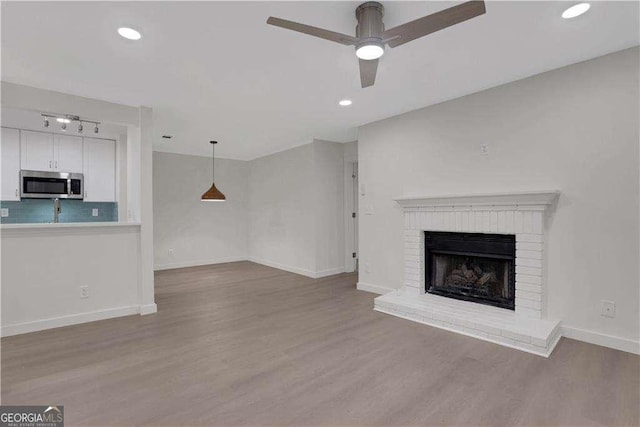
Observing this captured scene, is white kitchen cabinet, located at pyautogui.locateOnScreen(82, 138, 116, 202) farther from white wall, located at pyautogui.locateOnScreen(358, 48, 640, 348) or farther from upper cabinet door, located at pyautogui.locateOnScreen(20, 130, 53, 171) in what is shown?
white wall, located at pyautogui.locateOnScreen(358, 48, 640, 348)

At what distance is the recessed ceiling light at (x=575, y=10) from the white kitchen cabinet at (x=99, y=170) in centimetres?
635

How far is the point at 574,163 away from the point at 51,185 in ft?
22.9

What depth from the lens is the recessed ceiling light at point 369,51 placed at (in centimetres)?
191

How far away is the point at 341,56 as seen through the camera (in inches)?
104

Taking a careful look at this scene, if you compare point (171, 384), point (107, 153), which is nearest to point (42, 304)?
point (171, 384)

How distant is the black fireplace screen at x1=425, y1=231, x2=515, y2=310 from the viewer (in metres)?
3.33

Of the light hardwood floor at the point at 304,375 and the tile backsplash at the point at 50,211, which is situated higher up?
the tile backsplash at the point at 50,211

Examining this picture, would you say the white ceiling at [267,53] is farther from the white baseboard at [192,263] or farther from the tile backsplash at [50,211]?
the white baseboard at [192,263]

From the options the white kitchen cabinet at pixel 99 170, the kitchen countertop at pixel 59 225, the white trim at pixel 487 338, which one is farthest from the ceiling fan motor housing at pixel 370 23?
the white kitchen cabinet at pixel 99 170

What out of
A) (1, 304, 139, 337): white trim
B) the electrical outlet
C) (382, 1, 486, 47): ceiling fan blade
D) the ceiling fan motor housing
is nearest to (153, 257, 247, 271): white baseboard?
(1, 304, 139, 337): white trim

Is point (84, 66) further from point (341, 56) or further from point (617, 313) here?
point (617, 313)

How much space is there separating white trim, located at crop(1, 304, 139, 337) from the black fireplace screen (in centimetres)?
373

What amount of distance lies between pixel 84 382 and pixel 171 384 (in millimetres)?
645

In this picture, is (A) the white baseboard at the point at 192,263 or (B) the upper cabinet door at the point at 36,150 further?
(A) the white baseboard at the point at 192,263
